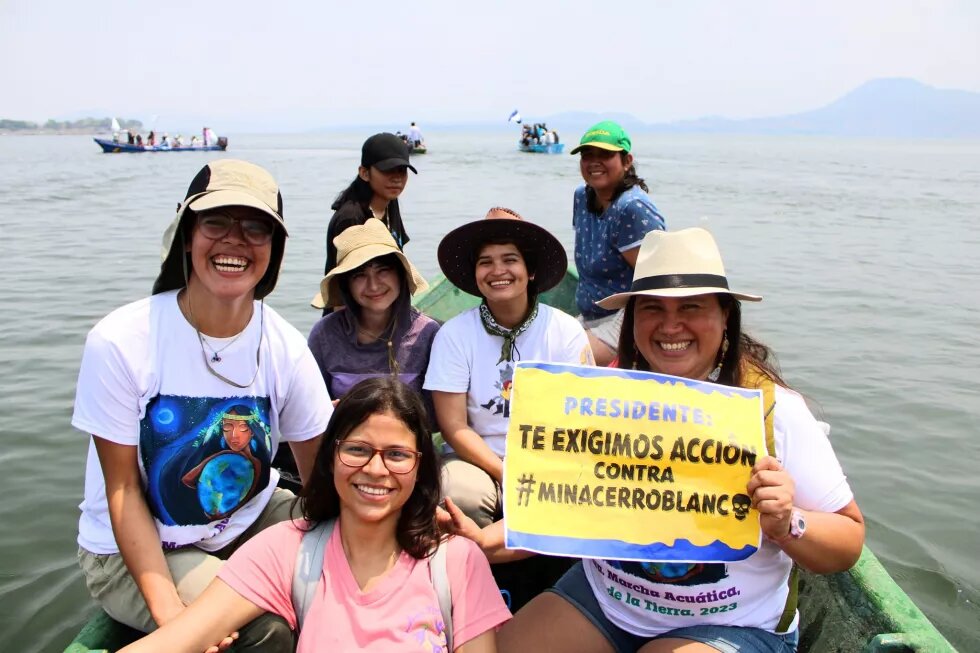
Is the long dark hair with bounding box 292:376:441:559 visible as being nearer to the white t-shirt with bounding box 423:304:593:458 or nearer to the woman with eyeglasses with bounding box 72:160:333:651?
the woman with eyeglasses with bounding box 72:160:333:651

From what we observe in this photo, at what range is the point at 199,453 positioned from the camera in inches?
99.7

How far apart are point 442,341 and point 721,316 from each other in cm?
157

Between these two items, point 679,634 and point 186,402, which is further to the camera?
point 186,402

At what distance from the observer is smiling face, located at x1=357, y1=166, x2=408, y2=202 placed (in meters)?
5.30

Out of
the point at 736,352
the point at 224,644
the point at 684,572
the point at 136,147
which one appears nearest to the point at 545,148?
the point at 136,147

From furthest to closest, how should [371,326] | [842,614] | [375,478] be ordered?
[371,326] → [842,614] → [375,478]

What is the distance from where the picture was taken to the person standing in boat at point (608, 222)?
4.86 meters

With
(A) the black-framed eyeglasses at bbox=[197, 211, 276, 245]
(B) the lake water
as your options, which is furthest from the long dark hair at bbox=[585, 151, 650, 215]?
(A) the black-framed eyeglasses at bbox=[197, 211, 276, 245]

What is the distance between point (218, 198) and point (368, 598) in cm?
132

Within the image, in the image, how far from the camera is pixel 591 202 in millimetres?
5398

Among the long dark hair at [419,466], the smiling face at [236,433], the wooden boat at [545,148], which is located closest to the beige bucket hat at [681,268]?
the long dark hair at [419,466]

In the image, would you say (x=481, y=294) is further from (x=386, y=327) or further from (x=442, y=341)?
(x=386, y=327)

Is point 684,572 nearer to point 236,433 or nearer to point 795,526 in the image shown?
point 795,526

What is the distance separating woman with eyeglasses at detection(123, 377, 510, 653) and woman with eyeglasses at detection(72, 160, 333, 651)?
1.43 ft
